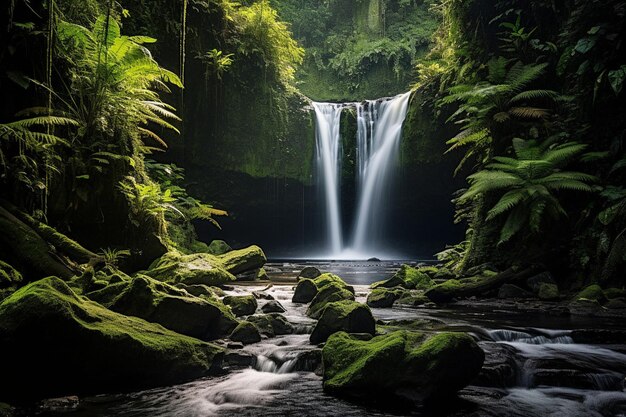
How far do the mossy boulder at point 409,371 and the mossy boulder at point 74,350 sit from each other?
51.6 inches

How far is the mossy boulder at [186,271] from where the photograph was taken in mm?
6693

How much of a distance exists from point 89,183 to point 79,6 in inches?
126

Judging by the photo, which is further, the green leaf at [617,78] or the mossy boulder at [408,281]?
the mossy boulder at [408,281]

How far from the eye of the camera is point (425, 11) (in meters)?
25.8

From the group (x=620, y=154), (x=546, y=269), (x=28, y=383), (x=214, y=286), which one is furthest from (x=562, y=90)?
(x=28, y=383)

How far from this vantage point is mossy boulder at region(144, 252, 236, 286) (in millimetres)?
6693

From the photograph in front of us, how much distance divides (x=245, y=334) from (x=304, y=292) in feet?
8.44

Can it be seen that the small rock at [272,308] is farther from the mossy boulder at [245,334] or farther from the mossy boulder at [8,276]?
the mossy boulder at [8,276]

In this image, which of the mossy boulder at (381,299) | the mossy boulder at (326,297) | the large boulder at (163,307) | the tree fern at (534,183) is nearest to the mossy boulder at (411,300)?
the mossy boulder at (381,299)

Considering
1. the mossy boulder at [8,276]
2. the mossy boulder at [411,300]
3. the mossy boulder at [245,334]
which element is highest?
the mossy boulder at [8,276]

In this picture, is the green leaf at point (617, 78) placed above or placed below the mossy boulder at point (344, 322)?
above

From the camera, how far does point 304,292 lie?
7.03 meters

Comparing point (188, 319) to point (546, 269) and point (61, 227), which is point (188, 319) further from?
point (546, 269)

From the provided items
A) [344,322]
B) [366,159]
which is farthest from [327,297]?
[366,159]
